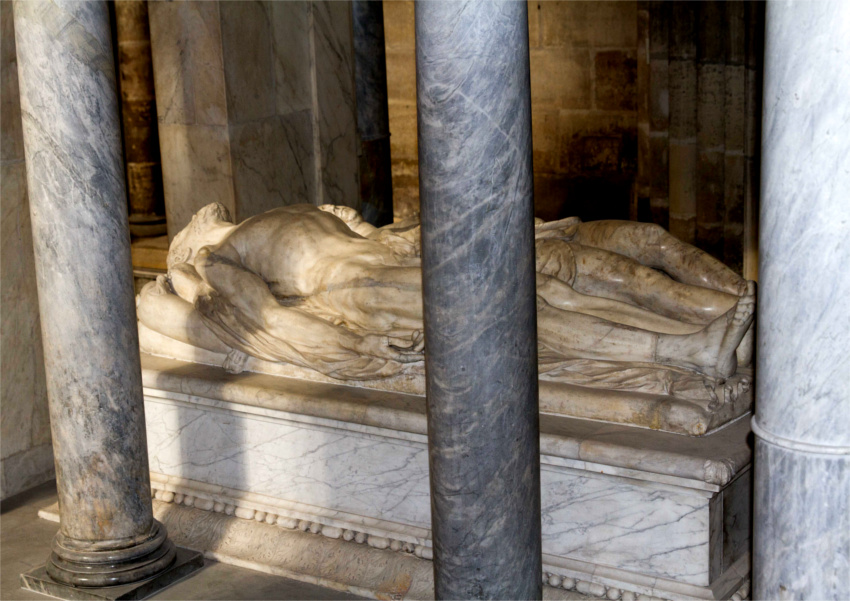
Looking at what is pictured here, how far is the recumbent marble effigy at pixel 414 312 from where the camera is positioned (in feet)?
12.6

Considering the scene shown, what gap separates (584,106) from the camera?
8.37m

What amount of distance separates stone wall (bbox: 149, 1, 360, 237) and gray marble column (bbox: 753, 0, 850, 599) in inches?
163

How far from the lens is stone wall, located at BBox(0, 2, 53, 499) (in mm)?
4953

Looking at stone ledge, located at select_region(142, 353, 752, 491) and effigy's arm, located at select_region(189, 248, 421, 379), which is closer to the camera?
stone ledge, located at select_region(142, 353, 752, 491)

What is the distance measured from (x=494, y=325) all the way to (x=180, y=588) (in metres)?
1.95

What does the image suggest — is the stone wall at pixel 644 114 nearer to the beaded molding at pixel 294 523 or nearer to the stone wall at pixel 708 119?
the stone wall at pixel 708 119

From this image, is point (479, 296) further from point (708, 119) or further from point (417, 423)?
point (708, 119)

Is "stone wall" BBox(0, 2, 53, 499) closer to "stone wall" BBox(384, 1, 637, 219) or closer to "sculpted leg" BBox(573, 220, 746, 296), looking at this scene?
"sculpted leg" BBox(573, 220, 746, 296)

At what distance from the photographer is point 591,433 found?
377cm

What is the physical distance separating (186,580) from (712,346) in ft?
6.83

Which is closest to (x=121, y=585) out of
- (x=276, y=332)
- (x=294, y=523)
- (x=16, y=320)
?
(x=294, y=523)

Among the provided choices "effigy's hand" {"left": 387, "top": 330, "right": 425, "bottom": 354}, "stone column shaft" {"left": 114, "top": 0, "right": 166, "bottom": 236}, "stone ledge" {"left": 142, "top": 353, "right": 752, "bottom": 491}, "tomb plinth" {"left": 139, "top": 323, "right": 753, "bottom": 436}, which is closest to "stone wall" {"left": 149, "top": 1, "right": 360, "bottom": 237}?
"stone ledge" {"left": 142, "top": 353, "right": 752, "bottom": 491}

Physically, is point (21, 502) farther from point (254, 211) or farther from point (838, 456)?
point (838, 456)

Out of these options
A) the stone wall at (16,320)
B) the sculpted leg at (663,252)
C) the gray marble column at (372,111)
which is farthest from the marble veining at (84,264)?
the gray marble column at (372,111)
